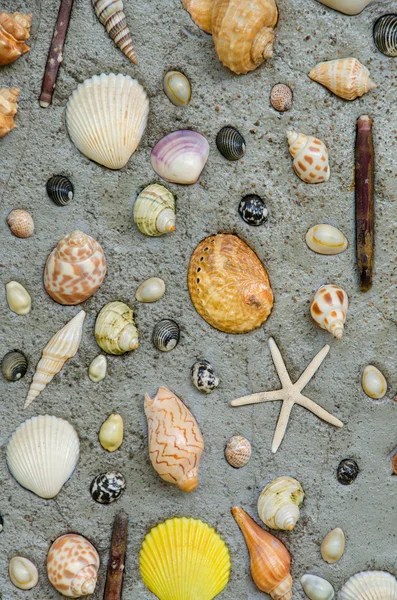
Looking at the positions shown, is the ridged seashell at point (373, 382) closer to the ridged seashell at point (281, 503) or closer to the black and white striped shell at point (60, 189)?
the ridged seashell at point (281, 503)

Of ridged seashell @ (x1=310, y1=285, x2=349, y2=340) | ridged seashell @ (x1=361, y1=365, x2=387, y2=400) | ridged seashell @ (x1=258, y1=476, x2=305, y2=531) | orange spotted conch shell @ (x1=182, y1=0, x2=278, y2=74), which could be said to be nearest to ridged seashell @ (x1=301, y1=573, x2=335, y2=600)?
ridged seashell @ (x1=258, y1=476, x2=305, y2=531)

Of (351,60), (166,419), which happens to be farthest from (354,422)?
(351,60)

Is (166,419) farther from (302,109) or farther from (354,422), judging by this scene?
(302,109)

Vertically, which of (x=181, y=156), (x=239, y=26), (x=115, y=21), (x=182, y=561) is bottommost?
(x=182, y=561)

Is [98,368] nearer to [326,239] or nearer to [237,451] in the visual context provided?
[237,451]

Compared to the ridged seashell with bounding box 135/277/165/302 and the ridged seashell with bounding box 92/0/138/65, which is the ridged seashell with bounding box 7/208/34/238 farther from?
the ridged seashell with bounding box 92/0/138/65

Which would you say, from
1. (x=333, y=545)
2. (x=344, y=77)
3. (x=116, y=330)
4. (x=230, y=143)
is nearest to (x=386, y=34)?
(x=344, y=77)

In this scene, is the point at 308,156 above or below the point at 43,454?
above
